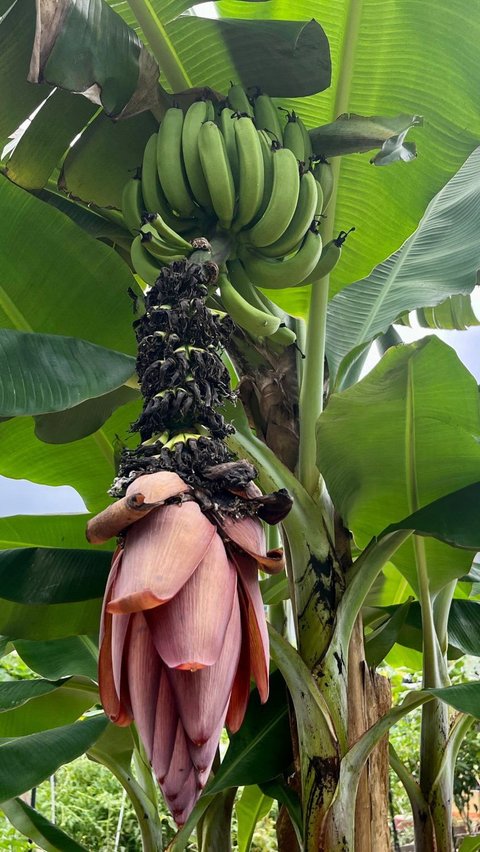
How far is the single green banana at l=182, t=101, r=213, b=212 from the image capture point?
0.76 m

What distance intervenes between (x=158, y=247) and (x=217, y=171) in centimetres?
A: 11

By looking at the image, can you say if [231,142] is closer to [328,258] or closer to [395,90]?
[328,258]

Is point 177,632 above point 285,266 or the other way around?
the other way around

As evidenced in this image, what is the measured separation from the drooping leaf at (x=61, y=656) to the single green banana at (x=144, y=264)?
2.23 ft

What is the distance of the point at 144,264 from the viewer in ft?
2.42

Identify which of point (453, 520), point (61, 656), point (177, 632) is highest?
point (453, 520)

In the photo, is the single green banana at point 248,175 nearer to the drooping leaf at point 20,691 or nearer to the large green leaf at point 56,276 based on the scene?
the large green leaf at point 56,276

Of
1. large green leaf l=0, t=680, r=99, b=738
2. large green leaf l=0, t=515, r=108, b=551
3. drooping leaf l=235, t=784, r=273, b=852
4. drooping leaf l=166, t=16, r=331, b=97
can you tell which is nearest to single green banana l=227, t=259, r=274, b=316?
drooping leaf l=166, t=16, r=331, b=97

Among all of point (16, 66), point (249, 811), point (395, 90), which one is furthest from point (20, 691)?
point (395, 90)

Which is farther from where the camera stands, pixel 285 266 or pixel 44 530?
pixel 44 530

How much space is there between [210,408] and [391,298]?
582 millimetres

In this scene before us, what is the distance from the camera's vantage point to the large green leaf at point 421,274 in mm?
974

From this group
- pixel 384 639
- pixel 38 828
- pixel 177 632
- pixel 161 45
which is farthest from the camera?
pixel 38 828

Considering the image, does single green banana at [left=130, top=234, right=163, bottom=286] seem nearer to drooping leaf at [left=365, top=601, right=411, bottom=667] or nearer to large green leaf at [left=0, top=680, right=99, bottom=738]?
drooping leaf at [left=365, top=601, right=411, bottom=667]
